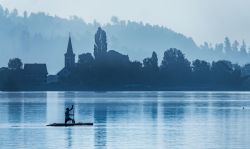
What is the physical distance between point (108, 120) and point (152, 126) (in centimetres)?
1387

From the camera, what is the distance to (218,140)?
66.6 m

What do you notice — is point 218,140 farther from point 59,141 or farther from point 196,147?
point 59,141

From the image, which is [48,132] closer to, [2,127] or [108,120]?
[2,127]

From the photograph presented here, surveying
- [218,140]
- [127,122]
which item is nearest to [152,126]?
[127,122]

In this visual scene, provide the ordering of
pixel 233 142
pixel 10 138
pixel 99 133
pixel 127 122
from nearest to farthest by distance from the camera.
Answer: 1. pixel 233 142
2. pixel 10 138
3. pixel 99 133
4. pixel 127 122

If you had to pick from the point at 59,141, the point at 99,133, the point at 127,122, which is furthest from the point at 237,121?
the point at 59,141

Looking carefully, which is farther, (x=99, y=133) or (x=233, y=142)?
(x=99, y=133)

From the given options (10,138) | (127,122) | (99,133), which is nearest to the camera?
(10,138)

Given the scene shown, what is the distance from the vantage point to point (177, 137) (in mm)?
70188

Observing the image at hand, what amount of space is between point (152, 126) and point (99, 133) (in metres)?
12.0

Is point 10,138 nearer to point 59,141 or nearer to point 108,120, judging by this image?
point 59,141

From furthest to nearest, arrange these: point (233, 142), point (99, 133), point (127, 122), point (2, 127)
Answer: point (127, 122) → point (2, 127) → point (99, 133) → point (233, 142)

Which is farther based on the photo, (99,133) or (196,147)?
(99,133)

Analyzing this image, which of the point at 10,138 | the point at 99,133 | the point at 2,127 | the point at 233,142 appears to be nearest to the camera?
the point at 233,142
